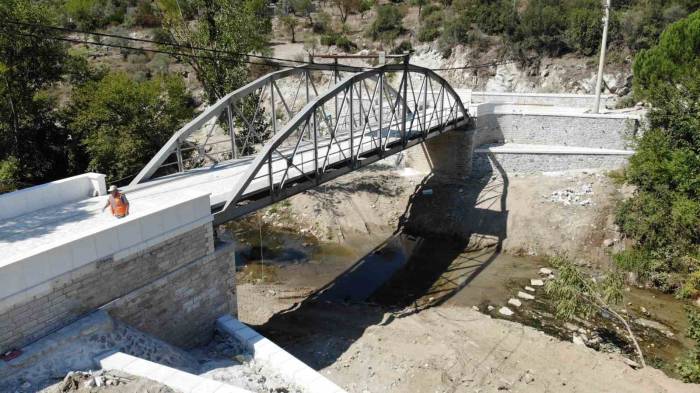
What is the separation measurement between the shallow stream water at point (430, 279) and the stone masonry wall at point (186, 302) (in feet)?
18.3

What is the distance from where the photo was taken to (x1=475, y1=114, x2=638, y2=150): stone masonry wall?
2420cm

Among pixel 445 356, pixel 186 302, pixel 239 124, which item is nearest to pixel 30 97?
pixel 239 124

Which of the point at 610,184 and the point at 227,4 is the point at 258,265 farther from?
the point at 610,184

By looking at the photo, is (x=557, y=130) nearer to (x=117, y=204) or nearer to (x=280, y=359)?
(x=280, y=359)

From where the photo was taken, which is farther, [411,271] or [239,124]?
[239,124]

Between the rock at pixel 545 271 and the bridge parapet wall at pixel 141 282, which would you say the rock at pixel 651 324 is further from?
the bridge parapet wall at pixel 141 282

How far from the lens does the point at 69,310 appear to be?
30.2ft

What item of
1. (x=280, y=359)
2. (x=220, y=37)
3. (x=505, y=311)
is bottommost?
(x=505, y=311)

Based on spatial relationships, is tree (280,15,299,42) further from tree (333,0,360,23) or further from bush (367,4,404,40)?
bush (367,4,404,40)

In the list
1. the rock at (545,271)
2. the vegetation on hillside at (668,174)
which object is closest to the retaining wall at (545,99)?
the vegetation on hillside at (668,174)

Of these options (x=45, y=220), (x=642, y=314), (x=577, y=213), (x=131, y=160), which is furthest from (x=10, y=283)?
(x=577, y=213)

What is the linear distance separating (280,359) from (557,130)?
69.3 feet

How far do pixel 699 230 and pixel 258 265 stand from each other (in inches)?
697

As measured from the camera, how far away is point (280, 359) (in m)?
10.6
